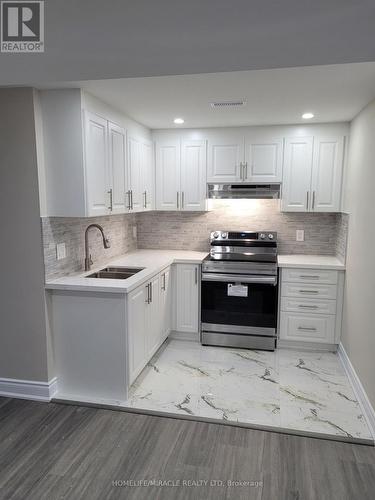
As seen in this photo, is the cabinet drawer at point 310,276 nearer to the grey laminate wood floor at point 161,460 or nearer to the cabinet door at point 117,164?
the grey laminate wood floor at point 161,460

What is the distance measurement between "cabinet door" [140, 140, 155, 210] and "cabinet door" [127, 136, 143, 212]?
0.09m

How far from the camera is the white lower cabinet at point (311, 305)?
3.61 meters

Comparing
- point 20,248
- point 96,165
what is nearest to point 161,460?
point 20,248

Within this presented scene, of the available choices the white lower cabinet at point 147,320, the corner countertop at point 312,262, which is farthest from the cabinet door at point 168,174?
the corner countertop at point 312,262

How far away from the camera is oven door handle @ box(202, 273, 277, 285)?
361 centimetres

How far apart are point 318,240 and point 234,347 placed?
5.12 ft

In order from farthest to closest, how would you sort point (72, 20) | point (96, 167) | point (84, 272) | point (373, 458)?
point (84, 272) < point (96, 167) < point (72, 20) < point (373, 458)

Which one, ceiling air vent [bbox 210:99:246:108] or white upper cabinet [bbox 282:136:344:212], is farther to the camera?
white upper cabinet [bbox 282:136:344:212]

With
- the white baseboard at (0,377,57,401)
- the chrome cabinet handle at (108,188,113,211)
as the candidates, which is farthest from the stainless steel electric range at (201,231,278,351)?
the white baseboard at (0,377,57,401)

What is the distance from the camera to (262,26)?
7.27ft

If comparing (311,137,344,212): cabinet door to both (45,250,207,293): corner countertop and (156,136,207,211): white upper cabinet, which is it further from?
(45,250,207,293): corner countertop

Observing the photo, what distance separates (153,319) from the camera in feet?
10.8

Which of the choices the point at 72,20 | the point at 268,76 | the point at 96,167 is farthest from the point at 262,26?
the point at 96,167

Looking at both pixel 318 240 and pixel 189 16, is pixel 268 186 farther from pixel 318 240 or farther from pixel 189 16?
pixel 189 16
